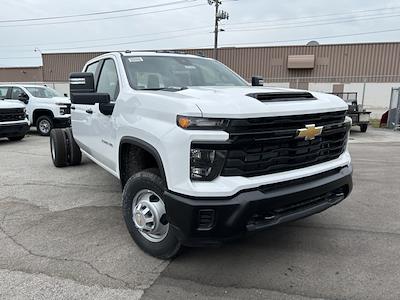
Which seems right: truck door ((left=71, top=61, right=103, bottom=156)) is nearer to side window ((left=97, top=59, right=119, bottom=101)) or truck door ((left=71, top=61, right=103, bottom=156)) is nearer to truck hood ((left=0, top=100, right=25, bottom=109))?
side window ((left=97, top=59, right=119, bottom=101))

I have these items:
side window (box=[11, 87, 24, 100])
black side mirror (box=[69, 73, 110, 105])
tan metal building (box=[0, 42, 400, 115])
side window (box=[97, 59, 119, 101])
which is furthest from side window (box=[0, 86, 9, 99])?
tan metal building (box=[0, 42, 400, 115])

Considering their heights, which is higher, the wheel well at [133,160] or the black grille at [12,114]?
the wheel well at [133,160]

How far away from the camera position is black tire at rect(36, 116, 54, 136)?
1298 cm

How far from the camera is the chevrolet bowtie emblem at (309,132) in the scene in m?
3.04

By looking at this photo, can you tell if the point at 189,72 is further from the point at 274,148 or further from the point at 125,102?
the point at 274,148

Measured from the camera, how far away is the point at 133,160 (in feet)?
12.6

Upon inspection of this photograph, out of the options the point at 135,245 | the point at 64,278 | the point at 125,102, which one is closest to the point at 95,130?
the point at 125,102

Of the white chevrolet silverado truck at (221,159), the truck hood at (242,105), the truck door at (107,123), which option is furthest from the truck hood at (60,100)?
the truck hood at (242,105)

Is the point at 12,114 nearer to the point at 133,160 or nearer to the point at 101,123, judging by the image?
the point at 101,123

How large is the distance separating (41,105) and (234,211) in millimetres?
11834

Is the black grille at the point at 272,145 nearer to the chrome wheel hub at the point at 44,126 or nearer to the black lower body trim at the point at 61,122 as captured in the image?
the black lower body trim at the point at 61,122

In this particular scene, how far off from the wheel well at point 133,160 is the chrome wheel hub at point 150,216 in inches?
11.9

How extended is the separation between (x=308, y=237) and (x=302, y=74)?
3007cm

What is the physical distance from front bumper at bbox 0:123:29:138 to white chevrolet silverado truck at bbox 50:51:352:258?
8.27m
